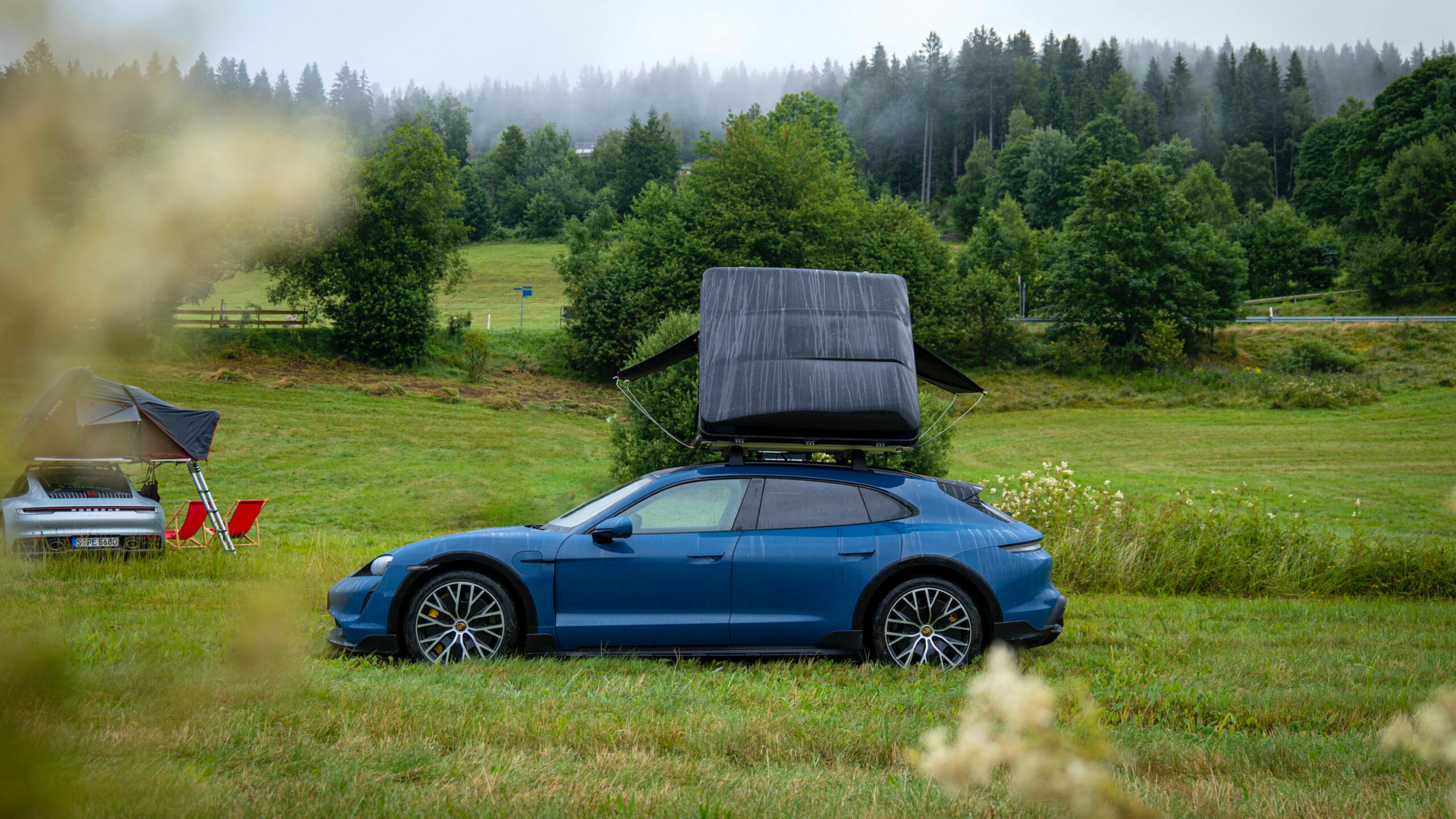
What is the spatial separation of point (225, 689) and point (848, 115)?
13551cm

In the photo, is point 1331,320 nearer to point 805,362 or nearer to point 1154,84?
point 805,362

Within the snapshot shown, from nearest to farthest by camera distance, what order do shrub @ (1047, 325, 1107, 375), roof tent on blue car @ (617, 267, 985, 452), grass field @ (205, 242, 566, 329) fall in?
roof tent on blue car @ (617, 267, 985, 452), shrub @ (1047, 325, 1107, 375), grass field @ (205, 242, 566, 329)

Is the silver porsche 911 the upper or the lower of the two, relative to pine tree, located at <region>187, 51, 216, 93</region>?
lower

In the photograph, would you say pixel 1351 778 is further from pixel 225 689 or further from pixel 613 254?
pixel 613 254

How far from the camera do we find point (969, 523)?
650cm

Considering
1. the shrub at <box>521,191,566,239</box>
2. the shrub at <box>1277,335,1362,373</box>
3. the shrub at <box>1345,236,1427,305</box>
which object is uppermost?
the shrub at <box>521,191,566,239</box>

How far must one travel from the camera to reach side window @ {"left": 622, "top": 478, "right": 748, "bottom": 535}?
21.1 ft

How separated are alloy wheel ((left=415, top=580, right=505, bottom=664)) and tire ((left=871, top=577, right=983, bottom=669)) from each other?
2.58m

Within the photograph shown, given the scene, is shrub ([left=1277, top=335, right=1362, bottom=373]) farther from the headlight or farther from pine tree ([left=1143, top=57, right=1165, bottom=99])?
pine tree ([left=1143, top=57, right=1165, bottom=99])

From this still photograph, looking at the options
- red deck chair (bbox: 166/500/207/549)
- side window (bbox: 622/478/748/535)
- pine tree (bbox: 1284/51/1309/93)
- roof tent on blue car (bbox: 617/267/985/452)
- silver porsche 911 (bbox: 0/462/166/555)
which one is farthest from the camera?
pine tree (bbox: 1284/51/1309/93)

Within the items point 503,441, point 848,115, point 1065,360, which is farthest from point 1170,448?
point 848,115

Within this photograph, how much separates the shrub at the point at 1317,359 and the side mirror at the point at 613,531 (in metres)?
45.3

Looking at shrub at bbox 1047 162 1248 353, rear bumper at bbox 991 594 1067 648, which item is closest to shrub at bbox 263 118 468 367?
rear bumper at bbox 991 594 1067 648

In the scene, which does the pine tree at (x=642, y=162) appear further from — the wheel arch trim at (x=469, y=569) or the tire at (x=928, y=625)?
the tire at (x=928, y=625)
